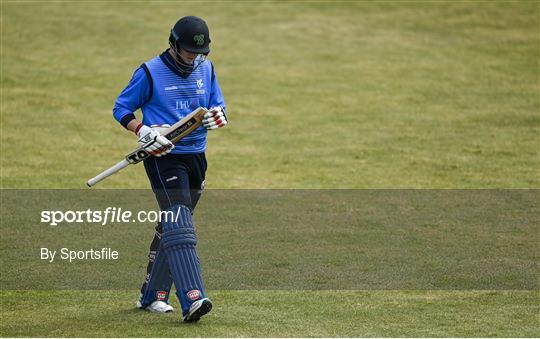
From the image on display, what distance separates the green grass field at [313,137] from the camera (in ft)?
29.6

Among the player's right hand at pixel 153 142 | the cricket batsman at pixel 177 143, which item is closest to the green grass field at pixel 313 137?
the cricket batsman at pixel 177 143

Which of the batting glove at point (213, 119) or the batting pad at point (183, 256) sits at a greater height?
the batting glove at point (213, 119)

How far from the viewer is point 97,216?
1324 cm

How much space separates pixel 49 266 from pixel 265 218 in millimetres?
3494

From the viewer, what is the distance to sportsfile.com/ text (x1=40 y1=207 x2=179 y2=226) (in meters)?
12.9

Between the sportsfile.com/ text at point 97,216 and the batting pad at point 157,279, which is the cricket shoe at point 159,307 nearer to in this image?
the batting pad at point 157,279

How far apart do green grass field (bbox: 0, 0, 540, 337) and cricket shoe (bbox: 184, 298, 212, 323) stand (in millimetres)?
109

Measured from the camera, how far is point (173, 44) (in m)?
8.46

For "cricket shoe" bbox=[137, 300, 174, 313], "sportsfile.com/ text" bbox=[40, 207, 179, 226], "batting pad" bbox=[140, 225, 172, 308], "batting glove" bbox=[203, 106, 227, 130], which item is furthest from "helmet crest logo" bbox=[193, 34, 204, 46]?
"sportsfile.com/ text" bbox=[40, 207, 179, 226]

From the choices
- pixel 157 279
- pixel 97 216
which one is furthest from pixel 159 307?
pixel 97 216

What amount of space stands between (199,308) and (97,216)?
551 cm

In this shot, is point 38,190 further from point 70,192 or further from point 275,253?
point 275,253

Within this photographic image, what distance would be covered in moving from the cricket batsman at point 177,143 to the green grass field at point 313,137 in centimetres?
33

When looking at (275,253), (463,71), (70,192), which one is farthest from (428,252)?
(463,71)
